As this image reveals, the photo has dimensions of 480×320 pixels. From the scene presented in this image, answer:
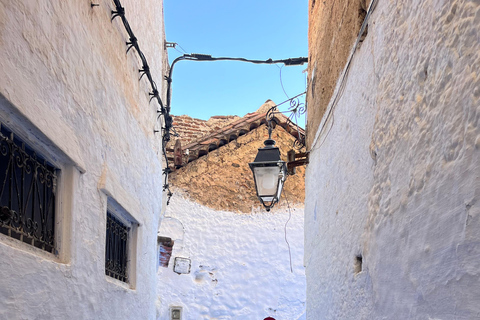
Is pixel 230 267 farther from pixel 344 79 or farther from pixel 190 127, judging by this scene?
pixel 344 79

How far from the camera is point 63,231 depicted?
86.2 inches

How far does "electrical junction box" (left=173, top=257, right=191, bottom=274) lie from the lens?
290 inches

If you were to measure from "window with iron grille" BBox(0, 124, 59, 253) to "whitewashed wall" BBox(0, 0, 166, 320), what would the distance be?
0.18 feet

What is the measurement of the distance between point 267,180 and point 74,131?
2.09 m

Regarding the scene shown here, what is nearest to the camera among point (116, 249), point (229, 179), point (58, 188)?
point (58, 188)

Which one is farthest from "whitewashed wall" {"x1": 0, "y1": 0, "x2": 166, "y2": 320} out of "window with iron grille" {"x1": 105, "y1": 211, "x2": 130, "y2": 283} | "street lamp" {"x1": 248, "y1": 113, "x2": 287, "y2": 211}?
"street lamp" {"x1": 248, "y1": 113, "x2": 287, "y2": 211}

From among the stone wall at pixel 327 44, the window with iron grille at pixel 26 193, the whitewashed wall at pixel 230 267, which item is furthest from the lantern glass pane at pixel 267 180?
the whitewashed wall at pixel 230 267

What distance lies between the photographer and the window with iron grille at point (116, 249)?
3223mm

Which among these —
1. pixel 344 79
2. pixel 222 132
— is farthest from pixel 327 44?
pixel 222 132

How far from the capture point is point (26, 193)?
1.92 m

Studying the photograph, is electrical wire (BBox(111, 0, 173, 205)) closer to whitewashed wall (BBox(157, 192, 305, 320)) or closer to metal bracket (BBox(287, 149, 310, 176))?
whitewashed wall (BBox(157, 192, 305, 320))

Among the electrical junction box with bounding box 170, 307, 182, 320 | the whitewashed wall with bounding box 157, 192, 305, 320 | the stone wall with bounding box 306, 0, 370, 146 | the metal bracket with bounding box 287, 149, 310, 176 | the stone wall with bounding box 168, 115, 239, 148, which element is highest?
the stone wall with bounding box 168, 115, 239, 148

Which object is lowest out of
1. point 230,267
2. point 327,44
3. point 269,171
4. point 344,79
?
point 230,267

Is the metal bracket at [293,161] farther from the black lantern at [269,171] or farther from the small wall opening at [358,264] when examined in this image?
the small wall opening at [358,264]
